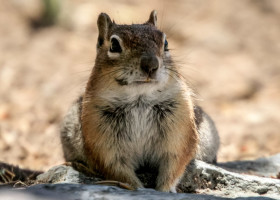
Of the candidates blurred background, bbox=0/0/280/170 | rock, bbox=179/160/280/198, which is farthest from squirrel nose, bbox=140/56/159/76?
blurred background, bbox=0/0/280/170

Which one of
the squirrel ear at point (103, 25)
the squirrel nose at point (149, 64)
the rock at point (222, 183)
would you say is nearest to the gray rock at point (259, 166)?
the rock at point (222, 183)

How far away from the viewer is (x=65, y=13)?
39.2 ft

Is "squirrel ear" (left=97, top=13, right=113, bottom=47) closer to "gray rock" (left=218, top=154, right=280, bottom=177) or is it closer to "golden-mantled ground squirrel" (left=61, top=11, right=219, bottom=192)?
"golden-mantled ground squirrel" (left=61, top=11, right=219, bottom=192)

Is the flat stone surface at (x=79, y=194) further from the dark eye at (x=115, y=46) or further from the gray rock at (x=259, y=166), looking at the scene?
the gray rock at (x=259, y=166)

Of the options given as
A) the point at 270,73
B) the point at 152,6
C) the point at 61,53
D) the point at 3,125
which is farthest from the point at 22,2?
the point at 270,73

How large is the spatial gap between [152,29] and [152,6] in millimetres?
7484

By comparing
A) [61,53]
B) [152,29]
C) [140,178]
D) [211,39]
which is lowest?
[140,178]

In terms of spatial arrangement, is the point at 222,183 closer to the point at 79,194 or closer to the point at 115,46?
the point at 115,46

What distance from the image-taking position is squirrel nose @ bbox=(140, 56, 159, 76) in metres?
4.45

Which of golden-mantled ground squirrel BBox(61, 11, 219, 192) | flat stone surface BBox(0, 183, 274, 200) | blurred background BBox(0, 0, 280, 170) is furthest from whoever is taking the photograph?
blurred background BBox(0, 0, 280, 170)

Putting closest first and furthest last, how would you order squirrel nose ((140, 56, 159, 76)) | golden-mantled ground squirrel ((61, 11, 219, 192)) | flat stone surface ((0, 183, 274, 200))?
1. flat stone surface ((0, 183, 274, 200))
2. squirrel nose ((140, 56, 159, 76))
3. golden-mantled ground squirrel ((61, 11, 219, 192))

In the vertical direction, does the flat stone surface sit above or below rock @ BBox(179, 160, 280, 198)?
below

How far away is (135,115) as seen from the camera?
193 inches

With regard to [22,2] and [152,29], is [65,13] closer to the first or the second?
[22,2]
